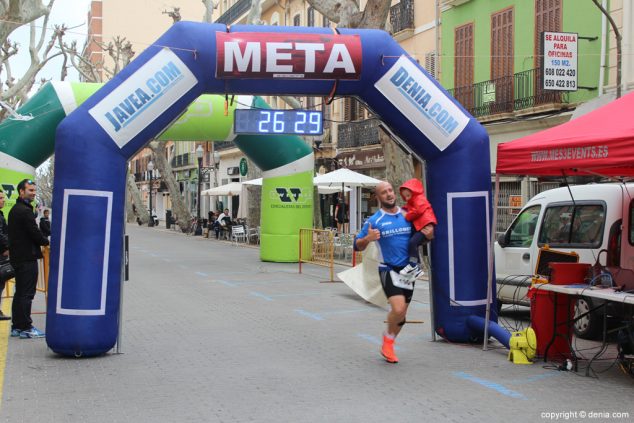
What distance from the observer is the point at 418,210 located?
8125 mm

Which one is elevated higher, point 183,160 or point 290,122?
point 183,160

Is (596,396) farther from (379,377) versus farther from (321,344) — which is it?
(321,344)

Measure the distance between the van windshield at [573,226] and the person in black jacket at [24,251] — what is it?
21.5 ft

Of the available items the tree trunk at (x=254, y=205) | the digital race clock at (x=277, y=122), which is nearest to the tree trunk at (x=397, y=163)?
the digital race clock at (x=277, y=122)

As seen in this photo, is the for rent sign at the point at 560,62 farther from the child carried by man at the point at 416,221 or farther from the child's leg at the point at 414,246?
the child's leg at the point at 414,246

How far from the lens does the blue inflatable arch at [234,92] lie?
8.37m

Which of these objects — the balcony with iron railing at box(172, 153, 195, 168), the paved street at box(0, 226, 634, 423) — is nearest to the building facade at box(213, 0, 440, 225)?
the paved street at box(0, 226, 634, 423)

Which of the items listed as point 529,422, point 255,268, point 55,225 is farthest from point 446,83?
point 529,422

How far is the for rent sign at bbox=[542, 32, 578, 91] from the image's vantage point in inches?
710

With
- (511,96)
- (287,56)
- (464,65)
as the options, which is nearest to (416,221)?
(287,56)

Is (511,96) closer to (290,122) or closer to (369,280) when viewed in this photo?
(369,280)

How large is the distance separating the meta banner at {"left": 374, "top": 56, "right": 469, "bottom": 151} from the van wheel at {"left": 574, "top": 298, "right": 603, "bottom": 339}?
8.81 feet

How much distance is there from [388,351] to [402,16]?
21584 mm

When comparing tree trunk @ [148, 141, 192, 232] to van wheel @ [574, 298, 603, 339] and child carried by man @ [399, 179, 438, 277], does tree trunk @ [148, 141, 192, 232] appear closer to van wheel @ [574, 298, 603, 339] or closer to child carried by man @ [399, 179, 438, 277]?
van wheel @ [574, 298, 603, 339]
